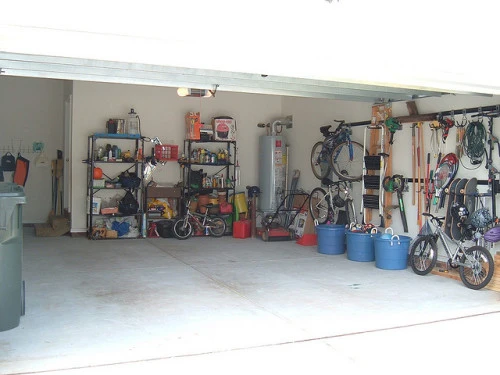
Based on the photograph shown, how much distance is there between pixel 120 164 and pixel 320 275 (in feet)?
16.3

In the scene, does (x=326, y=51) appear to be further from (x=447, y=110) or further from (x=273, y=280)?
(x=447, y=110)

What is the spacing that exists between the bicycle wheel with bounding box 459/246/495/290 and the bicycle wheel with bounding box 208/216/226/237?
196 inches

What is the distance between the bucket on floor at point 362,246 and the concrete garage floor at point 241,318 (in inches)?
7.1

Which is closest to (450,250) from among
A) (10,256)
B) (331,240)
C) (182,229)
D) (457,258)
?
(457,258)

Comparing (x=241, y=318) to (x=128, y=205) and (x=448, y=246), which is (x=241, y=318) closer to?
(x=448, y=246)

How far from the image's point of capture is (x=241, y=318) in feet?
16.3

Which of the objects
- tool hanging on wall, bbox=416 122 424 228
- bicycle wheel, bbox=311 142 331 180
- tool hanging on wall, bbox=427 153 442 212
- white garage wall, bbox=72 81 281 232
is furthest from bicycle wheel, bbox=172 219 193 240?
tool hanging on wall, bbox=427 153 442 212

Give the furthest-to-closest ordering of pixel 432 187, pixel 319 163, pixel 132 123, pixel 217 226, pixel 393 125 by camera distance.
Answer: pixel 217 226
pixel 132 123
pixel 319 163
pixel 393 125
pixel 432 187

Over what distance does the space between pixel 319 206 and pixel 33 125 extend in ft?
20.2

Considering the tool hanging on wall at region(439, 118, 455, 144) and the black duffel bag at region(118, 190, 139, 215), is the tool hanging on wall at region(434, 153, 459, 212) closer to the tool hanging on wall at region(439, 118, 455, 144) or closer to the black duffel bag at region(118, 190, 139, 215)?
the tool hanging on wall at region(439, 118, 455, 144)

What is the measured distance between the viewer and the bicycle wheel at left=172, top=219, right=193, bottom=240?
989cm

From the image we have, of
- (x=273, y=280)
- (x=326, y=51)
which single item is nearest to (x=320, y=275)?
(x=273, y=280)

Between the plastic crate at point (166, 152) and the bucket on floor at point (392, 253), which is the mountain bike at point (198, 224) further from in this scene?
the bucket on floor at point (392, 253)

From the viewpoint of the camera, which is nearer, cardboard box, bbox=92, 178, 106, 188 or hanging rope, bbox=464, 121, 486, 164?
hanging rope, bbox=464, 121, 486, 164
